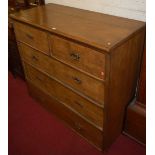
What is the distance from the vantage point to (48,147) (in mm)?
1729

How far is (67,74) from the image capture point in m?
1.49

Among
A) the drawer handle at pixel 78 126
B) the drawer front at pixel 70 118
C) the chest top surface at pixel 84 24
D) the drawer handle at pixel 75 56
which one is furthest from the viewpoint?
the drawer handle at pixel 78 126

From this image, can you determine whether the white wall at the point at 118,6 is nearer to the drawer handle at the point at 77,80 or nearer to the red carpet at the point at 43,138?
the drawer handle at the point at 77,80

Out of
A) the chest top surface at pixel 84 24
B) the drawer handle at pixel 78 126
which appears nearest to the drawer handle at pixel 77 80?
the chest top surface at pixel 84 24

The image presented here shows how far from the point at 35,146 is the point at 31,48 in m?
0.88

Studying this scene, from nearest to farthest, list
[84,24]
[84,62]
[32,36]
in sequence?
1. [84,62]
2. [84,24]
3. [32,36]

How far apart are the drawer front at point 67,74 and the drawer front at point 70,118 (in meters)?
0.31

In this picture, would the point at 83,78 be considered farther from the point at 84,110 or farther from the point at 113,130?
the point at 113,130

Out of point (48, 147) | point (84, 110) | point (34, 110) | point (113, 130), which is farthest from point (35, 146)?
point (113, 130)

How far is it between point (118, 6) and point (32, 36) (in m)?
0.73

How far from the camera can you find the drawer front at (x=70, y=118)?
5.26 ft

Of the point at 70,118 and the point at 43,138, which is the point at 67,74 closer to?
the point at 70,118

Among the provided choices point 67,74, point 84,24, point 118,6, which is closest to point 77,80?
point 67,74

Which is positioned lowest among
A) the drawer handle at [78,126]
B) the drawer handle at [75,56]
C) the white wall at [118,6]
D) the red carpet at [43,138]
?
the red carpet at [43,138]
